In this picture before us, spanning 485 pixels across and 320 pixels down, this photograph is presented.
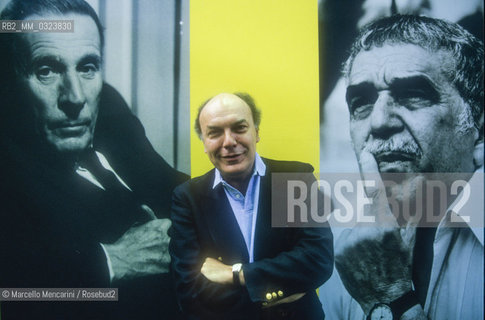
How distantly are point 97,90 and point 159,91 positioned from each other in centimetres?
39

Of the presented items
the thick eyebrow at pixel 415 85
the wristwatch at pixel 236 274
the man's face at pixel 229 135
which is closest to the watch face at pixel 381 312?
the wristwatch at pixel 236 274

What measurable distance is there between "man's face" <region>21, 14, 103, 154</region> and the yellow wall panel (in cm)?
64

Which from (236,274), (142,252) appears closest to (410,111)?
(236,274)

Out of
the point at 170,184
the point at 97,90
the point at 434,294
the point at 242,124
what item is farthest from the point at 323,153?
the point at 97,90

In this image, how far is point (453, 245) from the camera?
2.20m

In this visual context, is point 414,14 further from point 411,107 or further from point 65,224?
point 65,224

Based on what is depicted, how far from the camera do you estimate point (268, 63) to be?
7.07 feet

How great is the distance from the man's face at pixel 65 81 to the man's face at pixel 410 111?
1632 millimetres

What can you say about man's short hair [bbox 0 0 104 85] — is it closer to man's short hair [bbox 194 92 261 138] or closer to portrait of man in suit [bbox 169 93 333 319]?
man's short hair [bbox 194 92 261 138]

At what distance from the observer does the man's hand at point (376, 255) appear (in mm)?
2186

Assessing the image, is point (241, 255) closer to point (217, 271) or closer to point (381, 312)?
point (217, 271)

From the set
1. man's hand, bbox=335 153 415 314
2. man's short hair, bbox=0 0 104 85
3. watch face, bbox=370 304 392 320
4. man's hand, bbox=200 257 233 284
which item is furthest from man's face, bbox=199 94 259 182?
watch face, bbox=370 304 392 320

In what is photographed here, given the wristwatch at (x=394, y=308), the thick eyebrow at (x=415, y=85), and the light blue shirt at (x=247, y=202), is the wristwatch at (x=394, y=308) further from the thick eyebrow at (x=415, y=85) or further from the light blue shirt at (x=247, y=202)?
the thick eyebrow at (x=415, y=85)

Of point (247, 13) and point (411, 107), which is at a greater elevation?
point (247, 13)
